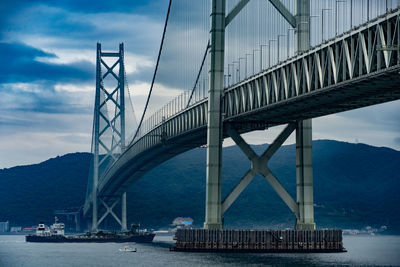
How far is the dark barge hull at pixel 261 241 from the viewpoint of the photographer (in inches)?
2662

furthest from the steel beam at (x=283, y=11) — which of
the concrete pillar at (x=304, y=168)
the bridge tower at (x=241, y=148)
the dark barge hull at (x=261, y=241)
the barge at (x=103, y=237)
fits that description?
the barge at (x=103, y=237)

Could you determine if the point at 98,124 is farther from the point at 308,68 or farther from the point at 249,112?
the point at 308,68

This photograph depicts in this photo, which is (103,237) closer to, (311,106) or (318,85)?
(311,106)

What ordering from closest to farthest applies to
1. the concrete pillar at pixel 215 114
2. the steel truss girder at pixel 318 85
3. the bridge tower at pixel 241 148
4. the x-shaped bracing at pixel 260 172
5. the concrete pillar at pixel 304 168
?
the steel truss girder at pixel 318 85 → the concrete pillar at pixel 304 168 → the bridge tower at pixel 241 148 → the x-shaped bracing at pixel 260 172 → the concrete pillar at pixel 215 114

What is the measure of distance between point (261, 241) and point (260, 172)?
17.5ft

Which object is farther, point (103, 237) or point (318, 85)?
point (103, 237)

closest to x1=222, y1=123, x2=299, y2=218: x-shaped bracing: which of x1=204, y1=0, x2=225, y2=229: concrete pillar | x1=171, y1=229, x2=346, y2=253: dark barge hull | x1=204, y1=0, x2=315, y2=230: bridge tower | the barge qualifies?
x1=204, y1=0, x2=315, y2=230: bridge tower

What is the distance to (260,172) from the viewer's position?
227 ft

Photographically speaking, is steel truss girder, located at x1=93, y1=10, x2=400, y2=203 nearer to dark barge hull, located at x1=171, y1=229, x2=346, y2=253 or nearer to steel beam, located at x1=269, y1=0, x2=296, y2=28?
steel beam, located at x1=269, y1=0, x2=296, y2=28

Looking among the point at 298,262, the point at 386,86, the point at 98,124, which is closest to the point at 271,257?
the point at 298,262

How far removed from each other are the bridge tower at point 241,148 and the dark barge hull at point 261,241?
2.92 feet

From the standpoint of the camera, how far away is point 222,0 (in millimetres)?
69938

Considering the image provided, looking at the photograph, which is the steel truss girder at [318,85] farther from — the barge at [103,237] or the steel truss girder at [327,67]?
the barge at [103,237]

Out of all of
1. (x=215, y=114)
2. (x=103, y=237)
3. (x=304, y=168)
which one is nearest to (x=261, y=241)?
(x=304, y=168)
